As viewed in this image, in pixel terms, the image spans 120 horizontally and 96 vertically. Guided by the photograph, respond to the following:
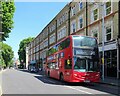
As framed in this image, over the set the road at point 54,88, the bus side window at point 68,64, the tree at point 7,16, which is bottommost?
the road at point 54,88

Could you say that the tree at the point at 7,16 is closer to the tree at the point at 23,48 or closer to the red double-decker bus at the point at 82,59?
the red double-decker bus at the point at 82,59

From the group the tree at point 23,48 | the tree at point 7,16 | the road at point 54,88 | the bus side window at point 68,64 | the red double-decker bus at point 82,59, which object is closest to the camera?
the road at point 54,88

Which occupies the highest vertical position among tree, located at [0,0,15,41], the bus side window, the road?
tree, located at [0,0,15,41]

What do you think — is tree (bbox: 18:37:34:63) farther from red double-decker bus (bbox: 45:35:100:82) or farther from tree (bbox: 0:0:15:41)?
red double-decker bus (bbox: 45:35:100:82)

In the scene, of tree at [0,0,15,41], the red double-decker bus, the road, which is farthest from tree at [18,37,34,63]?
the red double-decker bus

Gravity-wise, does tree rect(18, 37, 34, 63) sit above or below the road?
above

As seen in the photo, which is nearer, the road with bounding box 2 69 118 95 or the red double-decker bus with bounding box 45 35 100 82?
the road with bounding box 2 69 118 95

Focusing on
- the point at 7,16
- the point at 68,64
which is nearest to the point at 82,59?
the point at 68,64

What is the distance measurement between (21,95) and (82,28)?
92.5ft

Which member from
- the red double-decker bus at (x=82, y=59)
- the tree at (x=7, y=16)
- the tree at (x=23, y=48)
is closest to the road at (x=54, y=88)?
the red double-decker bus at (x=82, y=59)

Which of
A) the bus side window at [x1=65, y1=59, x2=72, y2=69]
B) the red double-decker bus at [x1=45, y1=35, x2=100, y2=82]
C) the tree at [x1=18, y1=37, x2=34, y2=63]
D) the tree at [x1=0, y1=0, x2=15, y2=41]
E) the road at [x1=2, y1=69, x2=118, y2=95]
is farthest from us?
the tree at [x1=18, y1=37, x2=34, y2=63]

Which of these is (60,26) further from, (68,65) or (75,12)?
(68,65)

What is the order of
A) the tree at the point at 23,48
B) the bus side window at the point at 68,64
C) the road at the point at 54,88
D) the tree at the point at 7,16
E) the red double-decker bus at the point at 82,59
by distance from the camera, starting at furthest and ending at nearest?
the tree at the point at 23,48 < the tree at the point at 7,16 < the bus side window at the point at 68,64 < the red double-decker bus at the point at 82,59 < the road at the point at 54,88

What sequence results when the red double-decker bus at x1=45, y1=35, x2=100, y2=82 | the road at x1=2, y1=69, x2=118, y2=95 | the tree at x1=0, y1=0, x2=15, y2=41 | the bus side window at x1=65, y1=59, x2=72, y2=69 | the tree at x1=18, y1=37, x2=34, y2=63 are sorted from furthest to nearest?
the tree at x1=18, y1=37, x2=34, y2=63 → the tree at x1=0, y1=0, x2=15, y2=41 → the bus side window at x1=65, y1=59, x2=72, y2=69 → the red double-decker bus at x1=45, y1=35, x2=100, y2=82 → the road at x1=2, y1=69, x2=118, y2=95
